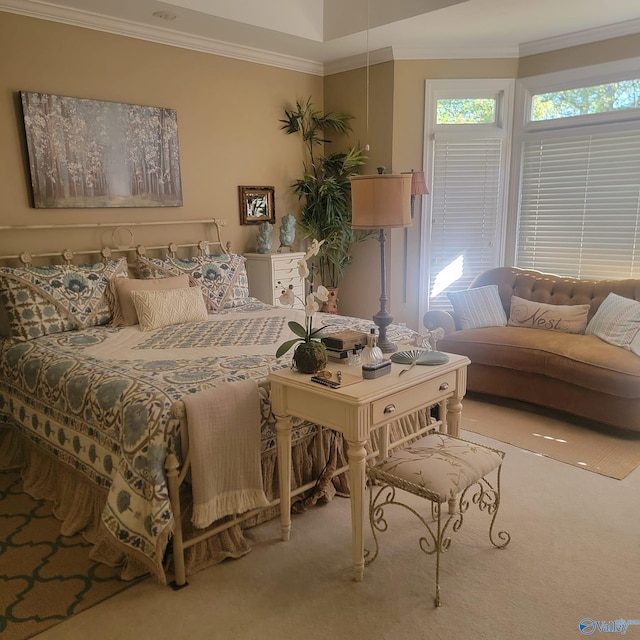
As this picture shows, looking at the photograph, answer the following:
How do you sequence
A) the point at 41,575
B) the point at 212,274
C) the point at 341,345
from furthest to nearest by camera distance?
the point at 212,274 < the point at 341,345 < the point at 41,575

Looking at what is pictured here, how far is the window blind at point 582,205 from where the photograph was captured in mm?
4480

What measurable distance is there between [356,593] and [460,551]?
0.54 metres

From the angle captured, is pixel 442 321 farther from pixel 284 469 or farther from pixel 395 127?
pixel 284 469

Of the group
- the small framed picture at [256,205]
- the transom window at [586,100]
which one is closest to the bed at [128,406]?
the small framed picture at [256,205]

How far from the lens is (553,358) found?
12.6 ft

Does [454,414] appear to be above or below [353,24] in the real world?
below

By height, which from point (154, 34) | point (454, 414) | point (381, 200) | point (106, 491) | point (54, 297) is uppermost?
point (154, 34)

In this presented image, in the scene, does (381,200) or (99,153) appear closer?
(381,200)

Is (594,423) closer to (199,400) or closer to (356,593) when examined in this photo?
(356,593)

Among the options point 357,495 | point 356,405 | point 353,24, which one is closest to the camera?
point 356,405

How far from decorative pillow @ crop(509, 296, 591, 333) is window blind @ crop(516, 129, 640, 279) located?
64 centimetres

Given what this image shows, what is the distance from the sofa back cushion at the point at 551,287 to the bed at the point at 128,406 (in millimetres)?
1824

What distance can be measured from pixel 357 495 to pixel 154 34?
3.68 metres

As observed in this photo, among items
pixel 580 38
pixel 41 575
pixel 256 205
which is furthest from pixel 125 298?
pixel 580 38
